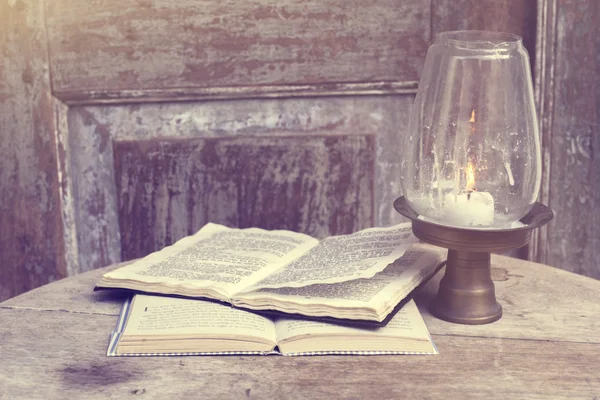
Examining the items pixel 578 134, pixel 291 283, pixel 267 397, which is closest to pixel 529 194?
pixel 291 283

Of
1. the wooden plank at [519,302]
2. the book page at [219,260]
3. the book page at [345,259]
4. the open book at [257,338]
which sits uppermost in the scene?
the book page at [345,259]

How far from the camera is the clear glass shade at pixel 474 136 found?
3.17 feet

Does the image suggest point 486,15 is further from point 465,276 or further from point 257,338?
point 257,338

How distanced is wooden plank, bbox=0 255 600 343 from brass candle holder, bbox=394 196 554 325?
0.05 ft

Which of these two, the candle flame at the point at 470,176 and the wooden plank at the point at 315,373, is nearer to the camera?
the wooden plank at the point at 315,373

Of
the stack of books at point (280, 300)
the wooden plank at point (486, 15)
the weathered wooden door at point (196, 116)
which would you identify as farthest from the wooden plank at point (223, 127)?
the stack of books at point (280, 300)

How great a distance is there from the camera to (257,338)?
888 mm

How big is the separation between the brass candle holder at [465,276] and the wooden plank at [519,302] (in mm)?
16

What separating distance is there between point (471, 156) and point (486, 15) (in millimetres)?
837

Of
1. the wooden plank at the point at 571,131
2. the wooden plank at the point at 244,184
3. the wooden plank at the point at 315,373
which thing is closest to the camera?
the wooden plank at the point at 315,373

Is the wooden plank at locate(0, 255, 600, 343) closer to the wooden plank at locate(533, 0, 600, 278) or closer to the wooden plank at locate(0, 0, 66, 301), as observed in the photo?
the wooden plank at locate(533, 0, 600, 278)

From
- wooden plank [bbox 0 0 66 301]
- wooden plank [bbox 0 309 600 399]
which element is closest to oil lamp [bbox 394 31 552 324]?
wooden plank [bbox 0 309 600 399]

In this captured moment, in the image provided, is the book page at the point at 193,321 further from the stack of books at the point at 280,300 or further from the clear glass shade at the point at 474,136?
the clear glass shade at the point at 474,136

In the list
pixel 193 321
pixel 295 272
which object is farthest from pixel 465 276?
pixel 193 321
